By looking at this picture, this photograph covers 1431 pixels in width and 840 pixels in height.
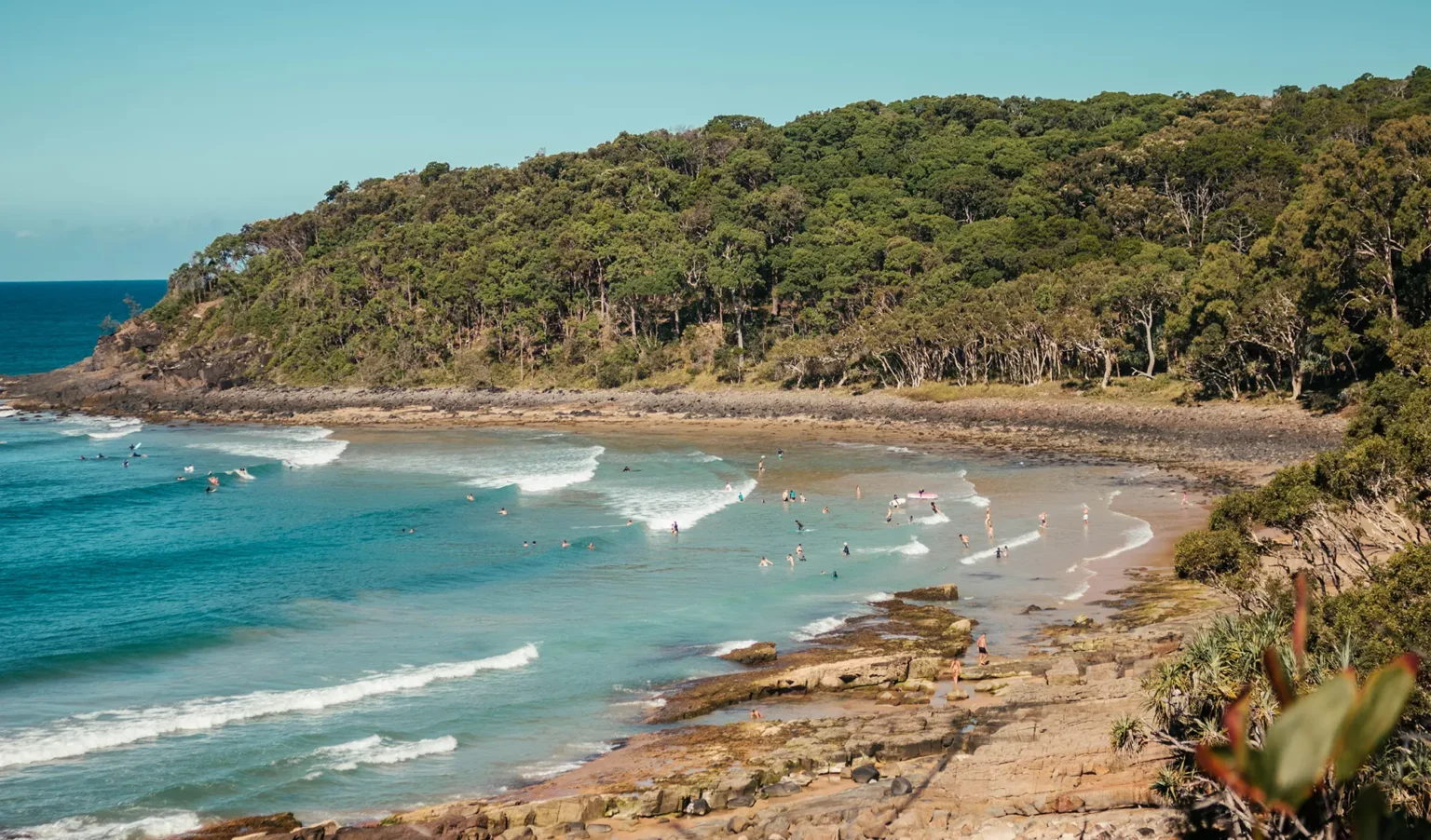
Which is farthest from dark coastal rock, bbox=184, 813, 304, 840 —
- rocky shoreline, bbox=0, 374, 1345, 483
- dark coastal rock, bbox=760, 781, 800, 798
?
rocky shoreline, bbox=0, 374, 1345, 483

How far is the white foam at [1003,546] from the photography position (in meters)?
36.5

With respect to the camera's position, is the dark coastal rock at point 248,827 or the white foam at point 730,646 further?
the white foam at point 730,646

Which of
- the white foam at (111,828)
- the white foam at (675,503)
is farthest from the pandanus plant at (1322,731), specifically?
the white foam at (675,503)

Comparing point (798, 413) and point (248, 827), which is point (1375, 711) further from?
point (798, 413)

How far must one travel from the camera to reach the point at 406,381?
9356 cm

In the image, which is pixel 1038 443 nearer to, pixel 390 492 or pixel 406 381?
pixel 390 492

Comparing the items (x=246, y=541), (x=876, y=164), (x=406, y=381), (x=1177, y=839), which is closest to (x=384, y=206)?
(x=406, y=381)

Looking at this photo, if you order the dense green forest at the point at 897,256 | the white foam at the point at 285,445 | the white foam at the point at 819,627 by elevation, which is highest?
the dense green forest at the point at 897,256

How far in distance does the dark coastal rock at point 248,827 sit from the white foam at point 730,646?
1131cm

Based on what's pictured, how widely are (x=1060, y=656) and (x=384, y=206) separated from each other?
112939mm

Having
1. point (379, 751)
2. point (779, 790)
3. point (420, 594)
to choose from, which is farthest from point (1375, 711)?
point (420, 594)

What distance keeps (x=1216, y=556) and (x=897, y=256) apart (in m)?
61.0

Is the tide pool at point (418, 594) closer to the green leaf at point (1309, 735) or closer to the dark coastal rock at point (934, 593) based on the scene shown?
the dark coastal rock at point (934, 593)

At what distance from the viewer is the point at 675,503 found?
157 ft
